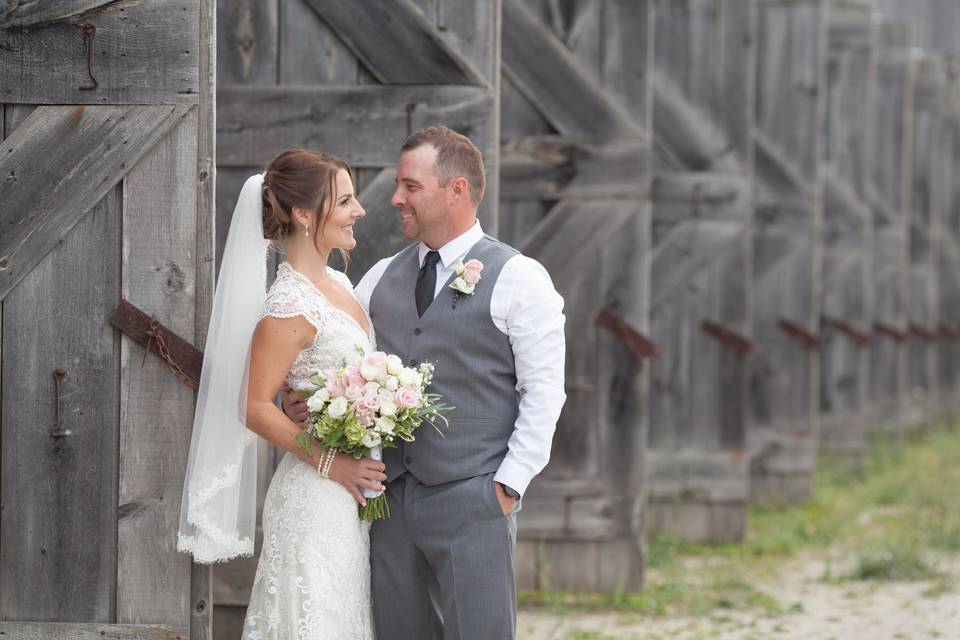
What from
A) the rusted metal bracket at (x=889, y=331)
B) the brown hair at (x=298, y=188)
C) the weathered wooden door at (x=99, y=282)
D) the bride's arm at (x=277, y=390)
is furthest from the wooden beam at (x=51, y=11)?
the rusted metal bracket at (x=889, y=331)

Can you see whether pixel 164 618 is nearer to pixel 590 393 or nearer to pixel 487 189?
pixel 487 189

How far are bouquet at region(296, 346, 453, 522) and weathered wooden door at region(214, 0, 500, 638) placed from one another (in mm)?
1523

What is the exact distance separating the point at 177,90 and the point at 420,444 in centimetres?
133

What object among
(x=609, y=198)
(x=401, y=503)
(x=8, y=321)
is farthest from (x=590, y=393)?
(x=8, y=321)

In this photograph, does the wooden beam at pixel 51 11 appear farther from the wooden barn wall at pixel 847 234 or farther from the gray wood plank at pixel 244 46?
the wooden barn wall at pixel 847 234

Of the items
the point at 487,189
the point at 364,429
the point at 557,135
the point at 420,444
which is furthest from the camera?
the point at 557,135

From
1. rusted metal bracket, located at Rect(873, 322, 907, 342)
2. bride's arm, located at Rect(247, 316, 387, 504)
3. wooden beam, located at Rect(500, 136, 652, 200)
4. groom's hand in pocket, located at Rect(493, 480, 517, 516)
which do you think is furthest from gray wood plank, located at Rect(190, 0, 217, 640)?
rusted metal bracket, located at Rect(873, 322, 907, 342)

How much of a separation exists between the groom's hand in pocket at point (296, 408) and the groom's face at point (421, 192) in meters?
0.60

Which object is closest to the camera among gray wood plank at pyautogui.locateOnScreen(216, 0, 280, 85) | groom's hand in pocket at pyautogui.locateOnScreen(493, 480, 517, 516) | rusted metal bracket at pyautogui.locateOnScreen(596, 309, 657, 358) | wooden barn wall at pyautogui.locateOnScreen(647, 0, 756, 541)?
groom's hand in pocket at pyautogui.locateOnScreen(493, 480, 517, 516)

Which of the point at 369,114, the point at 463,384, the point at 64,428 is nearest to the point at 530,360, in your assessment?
the point at 463,384

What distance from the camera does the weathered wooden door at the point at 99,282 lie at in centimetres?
452

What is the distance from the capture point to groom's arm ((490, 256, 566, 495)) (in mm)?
4348

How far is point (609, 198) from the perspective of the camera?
746cm

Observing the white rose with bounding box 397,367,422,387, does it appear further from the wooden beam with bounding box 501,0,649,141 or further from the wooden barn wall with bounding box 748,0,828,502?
the wooden barn wall with bounding box 748,0,828,502
